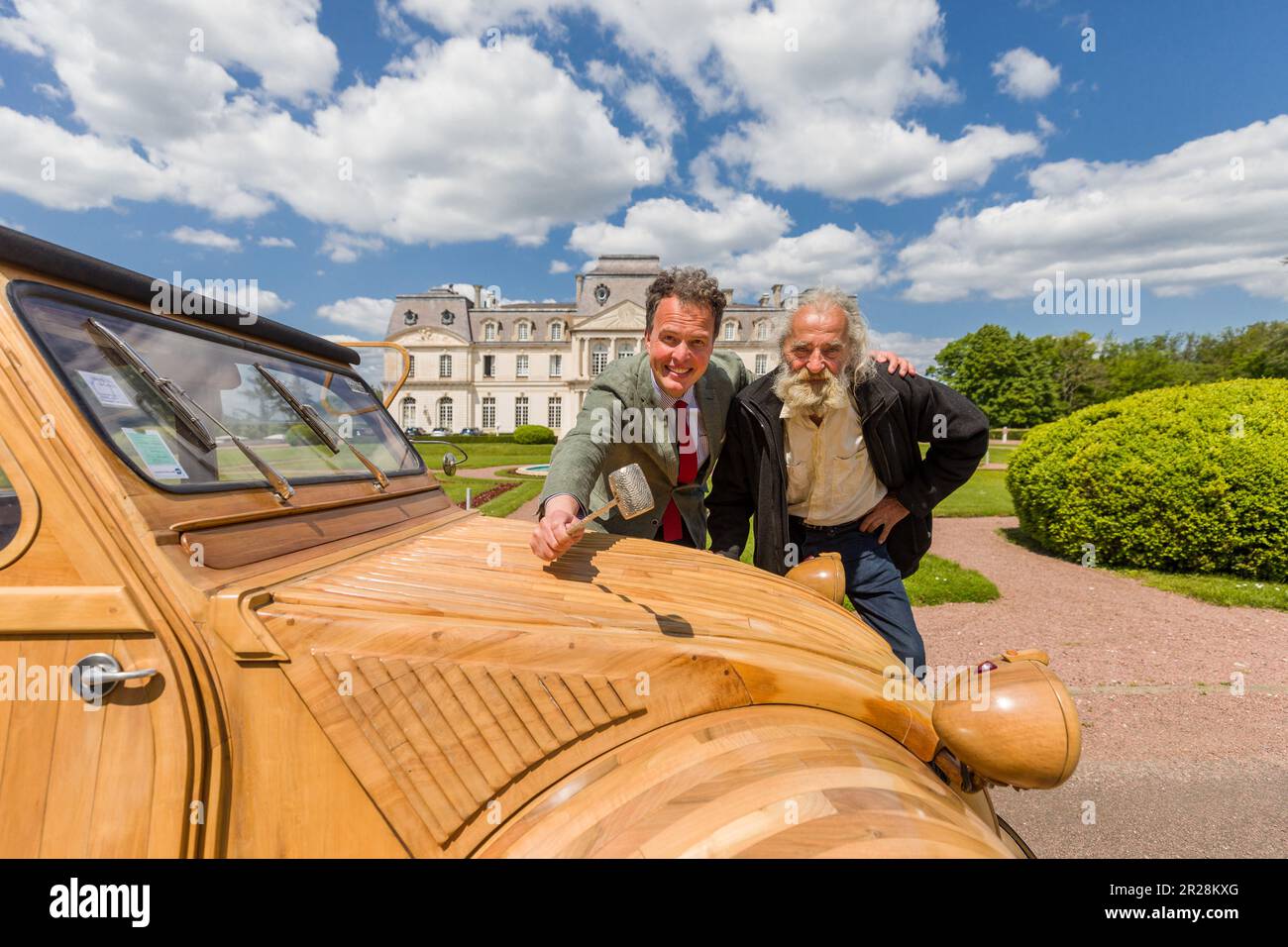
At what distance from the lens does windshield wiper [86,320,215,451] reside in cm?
177

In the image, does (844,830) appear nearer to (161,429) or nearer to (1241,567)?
(161,429)

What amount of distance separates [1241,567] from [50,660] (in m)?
10.2

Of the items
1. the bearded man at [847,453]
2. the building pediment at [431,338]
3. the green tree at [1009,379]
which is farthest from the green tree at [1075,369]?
the bearded man at [847,453]

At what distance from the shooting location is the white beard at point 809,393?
2877mm

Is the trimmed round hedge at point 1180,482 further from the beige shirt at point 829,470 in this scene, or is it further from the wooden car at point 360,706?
the wooden car at point 360,706

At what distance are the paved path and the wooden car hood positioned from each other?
2.19 m

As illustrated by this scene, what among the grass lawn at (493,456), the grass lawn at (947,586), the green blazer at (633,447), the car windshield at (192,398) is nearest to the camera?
the car windshield at (192,398)

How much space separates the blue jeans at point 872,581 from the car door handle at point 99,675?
2.59m

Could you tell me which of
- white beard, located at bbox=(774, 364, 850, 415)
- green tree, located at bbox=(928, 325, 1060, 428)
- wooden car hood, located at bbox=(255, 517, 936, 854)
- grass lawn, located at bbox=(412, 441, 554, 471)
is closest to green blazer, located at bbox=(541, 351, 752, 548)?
white beard, located at bbox=(774, 364, 850, 415)

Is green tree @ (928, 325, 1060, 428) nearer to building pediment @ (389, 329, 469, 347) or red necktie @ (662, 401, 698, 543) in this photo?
building pediment @ (389, 329, 469, 347)

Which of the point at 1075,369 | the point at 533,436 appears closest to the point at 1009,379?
the point at 1075,369

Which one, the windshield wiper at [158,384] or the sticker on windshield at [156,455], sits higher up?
the windshield wiper at [158,384]

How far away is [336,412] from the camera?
9.01ft

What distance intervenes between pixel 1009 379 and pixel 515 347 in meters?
42.7
